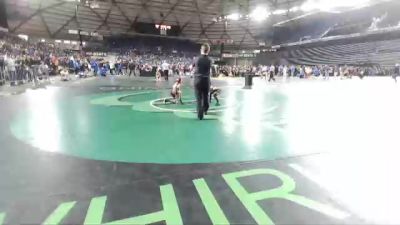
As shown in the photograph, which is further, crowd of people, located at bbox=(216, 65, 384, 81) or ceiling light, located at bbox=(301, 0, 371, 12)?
crowd of people, located at bbox=(216, 65, 384, 81)

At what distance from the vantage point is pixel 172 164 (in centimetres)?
417

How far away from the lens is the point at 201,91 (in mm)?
7344

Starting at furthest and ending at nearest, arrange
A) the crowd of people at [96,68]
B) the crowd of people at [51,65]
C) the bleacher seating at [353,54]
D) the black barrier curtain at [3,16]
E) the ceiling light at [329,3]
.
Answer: the bleacher seating at [353,54]
the black barrier curtain at [3,16]
the ceiling light at [329,3]
the crowd of people at [96,68]
the crowd of people at [51,65]

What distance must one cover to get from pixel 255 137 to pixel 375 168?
2089mm

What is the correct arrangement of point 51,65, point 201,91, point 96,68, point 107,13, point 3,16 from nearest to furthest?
point 201,91, point 51,65, point 96,68, point 3,16, point 107,13

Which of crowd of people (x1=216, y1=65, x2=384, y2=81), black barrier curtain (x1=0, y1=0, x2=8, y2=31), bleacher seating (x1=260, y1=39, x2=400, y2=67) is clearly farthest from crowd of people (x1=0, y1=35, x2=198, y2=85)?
bleacher seating (x1=260, y1=39, x2=400, y2=67)

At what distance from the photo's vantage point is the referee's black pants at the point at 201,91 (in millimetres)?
7261

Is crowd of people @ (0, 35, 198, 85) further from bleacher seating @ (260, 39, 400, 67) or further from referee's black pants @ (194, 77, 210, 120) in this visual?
bleacher seating @ (260, 39, 400, 67)

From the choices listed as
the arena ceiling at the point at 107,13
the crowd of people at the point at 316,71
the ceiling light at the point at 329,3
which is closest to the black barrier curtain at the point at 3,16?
the arena ceiling at the point at 107,13

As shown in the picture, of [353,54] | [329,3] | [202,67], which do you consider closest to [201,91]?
[202,67]

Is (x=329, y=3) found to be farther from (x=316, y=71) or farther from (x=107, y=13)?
(x=107, y=13)

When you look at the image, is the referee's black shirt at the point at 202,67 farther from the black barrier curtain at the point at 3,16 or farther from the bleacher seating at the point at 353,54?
the bleacher seating at the point at 353,54

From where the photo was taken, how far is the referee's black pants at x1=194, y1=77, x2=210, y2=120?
7261 millimetres

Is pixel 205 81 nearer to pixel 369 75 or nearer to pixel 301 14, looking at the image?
pixel 369 75
